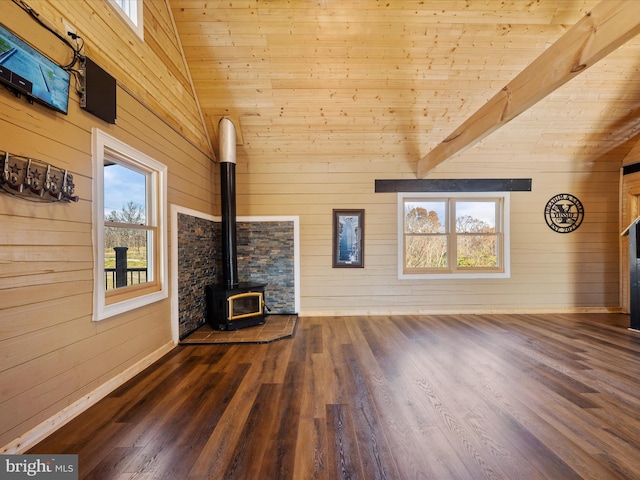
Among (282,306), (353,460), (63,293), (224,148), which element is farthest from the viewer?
(282,306)

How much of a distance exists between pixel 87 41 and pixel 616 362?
5395mm

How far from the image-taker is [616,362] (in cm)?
270

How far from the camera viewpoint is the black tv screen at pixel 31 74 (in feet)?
4.74

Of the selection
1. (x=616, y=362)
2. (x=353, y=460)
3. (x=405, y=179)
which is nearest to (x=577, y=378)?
(x=616, y=362)

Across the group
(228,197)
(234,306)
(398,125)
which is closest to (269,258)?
(234,306)

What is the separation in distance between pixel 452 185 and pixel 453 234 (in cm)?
85

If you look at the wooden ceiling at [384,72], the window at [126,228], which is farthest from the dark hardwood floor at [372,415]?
the wooden ceiling at [384,72]

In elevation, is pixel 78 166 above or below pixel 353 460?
above

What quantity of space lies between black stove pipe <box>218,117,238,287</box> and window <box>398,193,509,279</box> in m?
2.86

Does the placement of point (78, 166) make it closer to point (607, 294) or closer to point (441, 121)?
point (441, 121)

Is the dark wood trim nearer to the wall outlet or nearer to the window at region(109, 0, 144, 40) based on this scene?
the window at region(109, 0, 144, 40)

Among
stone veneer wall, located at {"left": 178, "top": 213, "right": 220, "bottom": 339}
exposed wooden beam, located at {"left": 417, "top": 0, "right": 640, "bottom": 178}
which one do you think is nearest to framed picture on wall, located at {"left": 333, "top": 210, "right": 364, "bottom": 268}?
stone veneer wall, located at {"left": 178, "top": 213, "right": 220, "bottom": 339}

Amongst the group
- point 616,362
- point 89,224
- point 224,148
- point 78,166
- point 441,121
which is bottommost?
point 616,362

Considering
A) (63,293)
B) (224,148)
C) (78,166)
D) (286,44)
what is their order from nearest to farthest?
(63,293) → (78,166) → (286,44) → (224,148)
